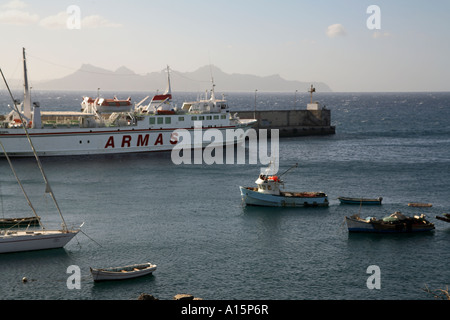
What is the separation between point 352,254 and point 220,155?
4808 centimetres

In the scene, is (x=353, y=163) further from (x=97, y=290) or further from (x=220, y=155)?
(x=97, y=290)

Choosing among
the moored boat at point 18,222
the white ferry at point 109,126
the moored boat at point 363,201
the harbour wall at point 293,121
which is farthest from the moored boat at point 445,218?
the harbour wall at point 293,121

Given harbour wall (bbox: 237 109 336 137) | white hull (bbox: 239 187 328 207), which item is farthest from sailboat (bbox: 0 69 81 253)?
harbour wall (bbox: 237 109 336 137)

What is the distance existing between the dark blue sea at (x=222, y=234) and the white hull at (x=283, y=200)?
85 cm

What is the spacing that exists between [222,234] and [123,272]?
1168cm

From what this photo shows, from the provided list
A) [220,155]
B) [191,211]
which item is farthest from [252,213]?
[220,155]

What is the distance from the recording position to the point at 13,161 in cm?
7638

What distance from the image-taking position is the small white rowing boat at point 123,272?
1277 inches

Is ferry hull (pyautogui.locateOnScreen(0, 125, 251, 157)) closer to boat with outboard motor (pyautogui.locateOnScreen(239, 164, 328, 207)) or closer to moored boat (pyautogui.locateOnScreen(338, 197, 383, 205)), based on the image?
boat with outboard motor (pyautogui.locateOnScreen(239, 164, 328, 207))

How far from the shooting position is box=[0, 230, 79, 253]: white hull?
36.8m

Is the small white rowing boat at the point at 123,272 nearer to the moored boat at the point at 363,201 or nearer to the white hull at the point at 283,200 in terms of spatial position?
the white hull at the point at 283,200

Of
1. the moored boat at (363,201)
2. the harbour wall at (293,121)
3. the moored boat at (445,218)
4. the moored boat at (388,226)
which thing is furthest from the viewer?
the harbour wall at (293,121)

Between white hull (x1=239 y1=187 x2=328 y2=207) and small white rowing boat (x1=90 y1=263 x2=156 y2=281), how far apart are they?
20.0m

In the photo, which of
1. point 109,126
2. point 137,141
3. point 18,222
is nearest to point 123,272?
point 18,222
